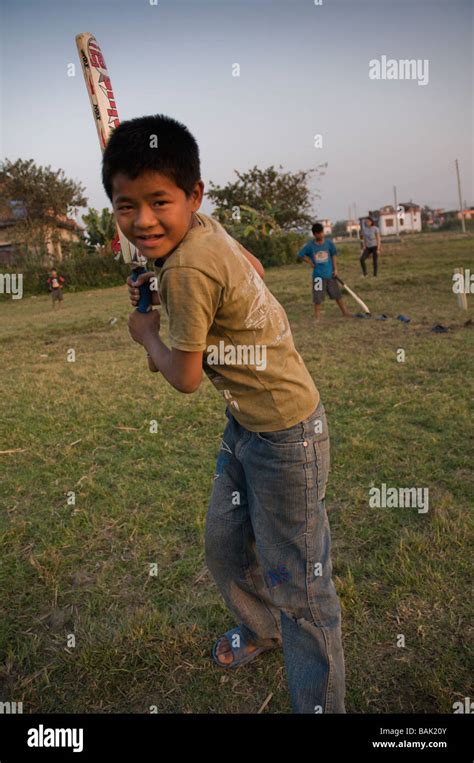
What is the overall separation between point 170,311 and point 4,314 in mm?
16220

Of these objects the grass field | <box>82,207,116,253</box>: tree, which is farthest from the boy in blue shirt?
<box>82,207,116,253</box>: tree

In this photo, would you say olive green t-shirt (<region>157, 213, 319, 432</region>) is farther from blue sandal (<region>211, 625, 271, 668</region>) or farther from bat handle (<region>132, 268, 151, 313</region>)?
blue sandal (<region>211, 625, 271, 668</region>)

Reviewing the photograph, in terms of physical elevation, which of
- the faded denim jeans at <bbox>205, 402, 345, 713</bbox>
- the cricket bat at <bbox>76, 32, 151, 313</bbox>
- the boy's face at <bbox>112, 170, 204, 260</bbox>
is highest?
the cricket bat at <bbox>76, 32, 151, 313</bbox>

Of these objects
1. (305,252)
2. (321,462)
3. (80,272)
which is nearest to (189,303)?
(321,462)

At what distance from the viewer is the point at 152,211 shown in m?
1.47

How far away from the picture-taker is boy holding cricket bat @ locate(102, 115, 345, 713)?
1450 mm

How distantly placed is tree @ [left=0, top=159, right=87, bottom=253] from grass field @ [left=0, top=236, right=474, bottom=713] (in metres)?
28.0

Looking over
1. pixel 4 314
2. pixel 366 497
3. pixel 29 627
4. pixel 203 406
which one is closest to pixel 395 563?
pixel 366 497

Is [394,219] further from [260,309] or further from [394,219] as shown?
[260,309]

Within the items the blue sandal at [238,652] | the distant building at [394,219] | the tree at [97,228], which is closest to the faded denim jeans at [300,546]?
the blue sandal at [238,652]

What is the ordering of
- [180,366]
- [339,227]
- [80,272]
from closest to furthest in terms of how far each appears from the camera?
[180,366] → [80,272] → [339,227]

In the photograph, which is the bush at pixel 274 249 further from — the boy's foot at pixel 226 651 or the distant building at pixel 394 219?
the distant building at pixel 394 219

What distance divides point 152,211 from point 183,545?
1957 mm
